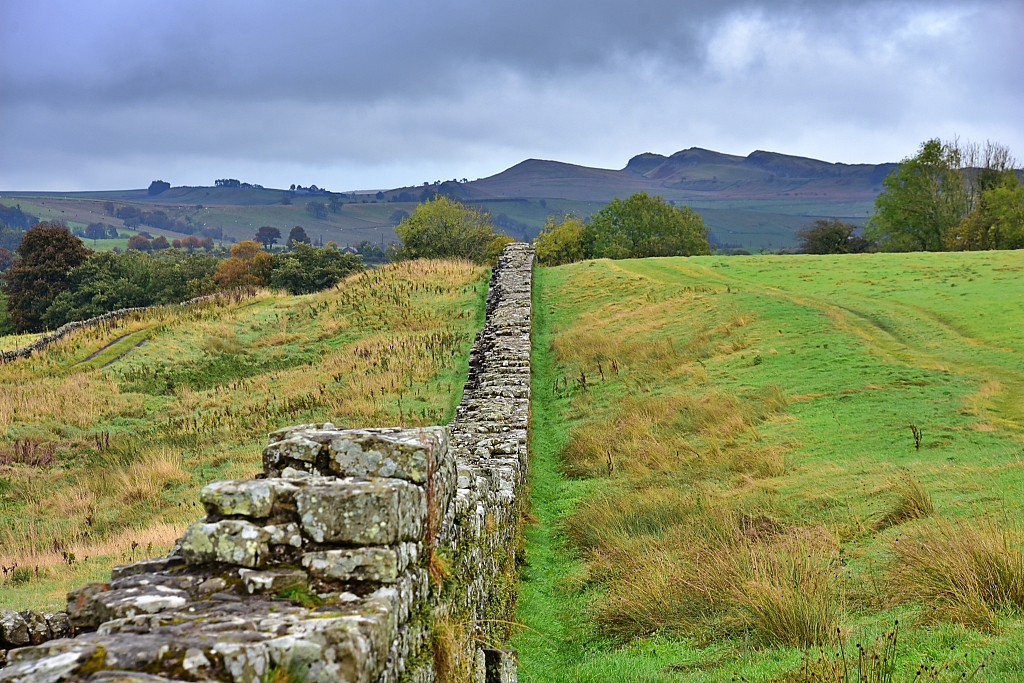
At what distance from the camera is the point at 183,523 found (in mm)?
11883

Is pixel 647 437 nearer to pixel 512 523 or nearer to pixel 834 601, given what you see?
pixel 512 523

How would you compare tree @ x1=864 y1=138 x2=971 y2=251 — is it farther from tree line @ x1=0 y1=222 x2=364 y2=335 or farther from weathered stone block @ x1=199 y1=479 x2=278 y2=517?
weathered stone block @ x1=199 y1=479 x2=278 y2=517

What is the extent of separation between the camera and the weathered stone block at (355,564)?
3785 mm

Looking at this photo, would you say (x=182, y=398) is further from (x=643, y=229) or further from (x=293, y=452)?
Result: (x=643, y=229)

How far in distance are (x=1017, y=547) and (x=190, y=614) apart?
6.12 metres

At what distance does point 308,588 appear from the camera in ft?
12.1

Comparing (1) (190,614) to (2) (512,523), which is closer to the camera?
(1) (190,614)

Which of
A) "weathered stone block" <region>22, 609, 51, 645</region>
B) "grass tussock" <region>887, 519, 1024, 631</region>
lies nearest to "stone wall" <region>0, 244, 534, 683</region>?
"weathered stone block" <region>22, 609, 51, 645</region>

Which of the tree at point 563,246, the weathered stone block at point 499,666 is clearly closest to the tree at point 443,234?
the tree at point 563,246

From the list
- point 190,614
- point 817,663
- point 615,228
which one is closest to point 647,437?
point 817,663

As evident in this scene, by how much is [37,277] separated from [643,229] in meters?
56.5

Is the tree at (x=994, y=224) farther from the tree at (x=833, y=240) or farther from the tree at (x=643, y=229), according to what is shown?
the tree at (x=643, y=229)

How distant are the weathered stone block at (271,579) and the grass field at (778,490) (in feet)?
10.7

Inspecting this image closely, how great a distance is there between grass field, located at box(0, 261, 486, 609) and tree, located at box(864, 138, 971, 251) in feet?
142
